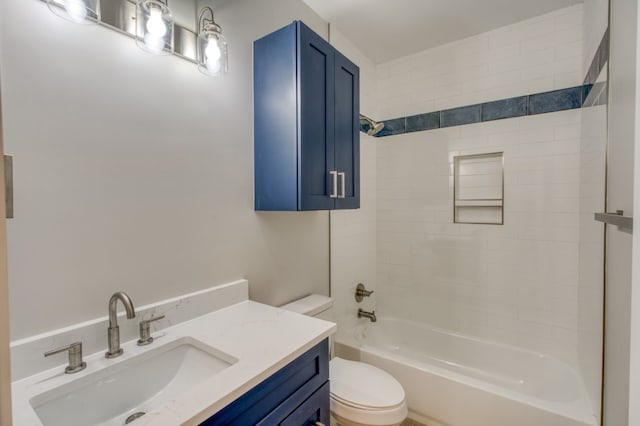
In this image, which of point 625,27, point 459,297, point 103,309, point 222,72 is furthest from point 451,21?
point 103,309

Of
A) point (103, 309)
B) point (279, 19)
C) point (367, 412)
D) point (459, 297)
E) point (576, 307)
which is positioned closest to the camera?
point (103, 309)

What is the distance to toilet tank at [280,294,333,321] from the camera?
5.46 feet

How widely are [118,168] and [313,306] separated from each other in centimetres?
117

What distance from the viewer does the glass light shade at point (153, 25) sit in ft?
3.38

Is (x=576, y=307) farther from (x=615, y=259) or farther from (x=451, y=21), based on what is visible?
(x=451, y=21)

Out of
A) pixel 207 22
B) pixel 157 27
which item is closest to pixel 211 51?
→ pixel 207 22

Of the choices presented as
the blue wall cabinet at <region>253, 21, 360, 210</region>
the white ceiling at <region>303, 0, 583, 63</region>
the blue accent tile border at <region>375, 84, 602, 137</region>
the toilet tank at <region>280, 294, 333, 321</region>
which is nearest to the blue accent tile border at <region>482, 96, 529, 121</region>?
the blue accent tile border at <region>375, 84, 602, 137</region>

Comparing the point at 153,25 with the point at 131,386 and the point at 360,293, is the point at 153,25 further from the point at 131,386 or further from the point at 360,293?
the point at 360,293

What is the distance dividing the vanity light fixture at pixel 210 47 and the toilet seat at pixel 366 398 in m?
1.58

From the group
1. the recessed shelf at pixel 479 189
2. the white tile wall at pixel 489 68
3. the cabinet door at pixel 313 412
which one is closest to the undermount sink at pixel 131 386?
the cabinet door at pixel 313 412

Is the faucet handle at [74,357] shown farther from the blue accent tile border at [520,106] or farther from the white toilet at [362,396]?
the blue accent tile border at [520,106]

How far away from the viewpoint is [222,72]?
4.29 ft

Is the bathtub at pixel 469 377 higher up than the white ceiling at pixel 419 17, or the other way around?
the white ceiling at pixel 419 17

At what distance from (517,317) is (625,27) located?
1775 mm
